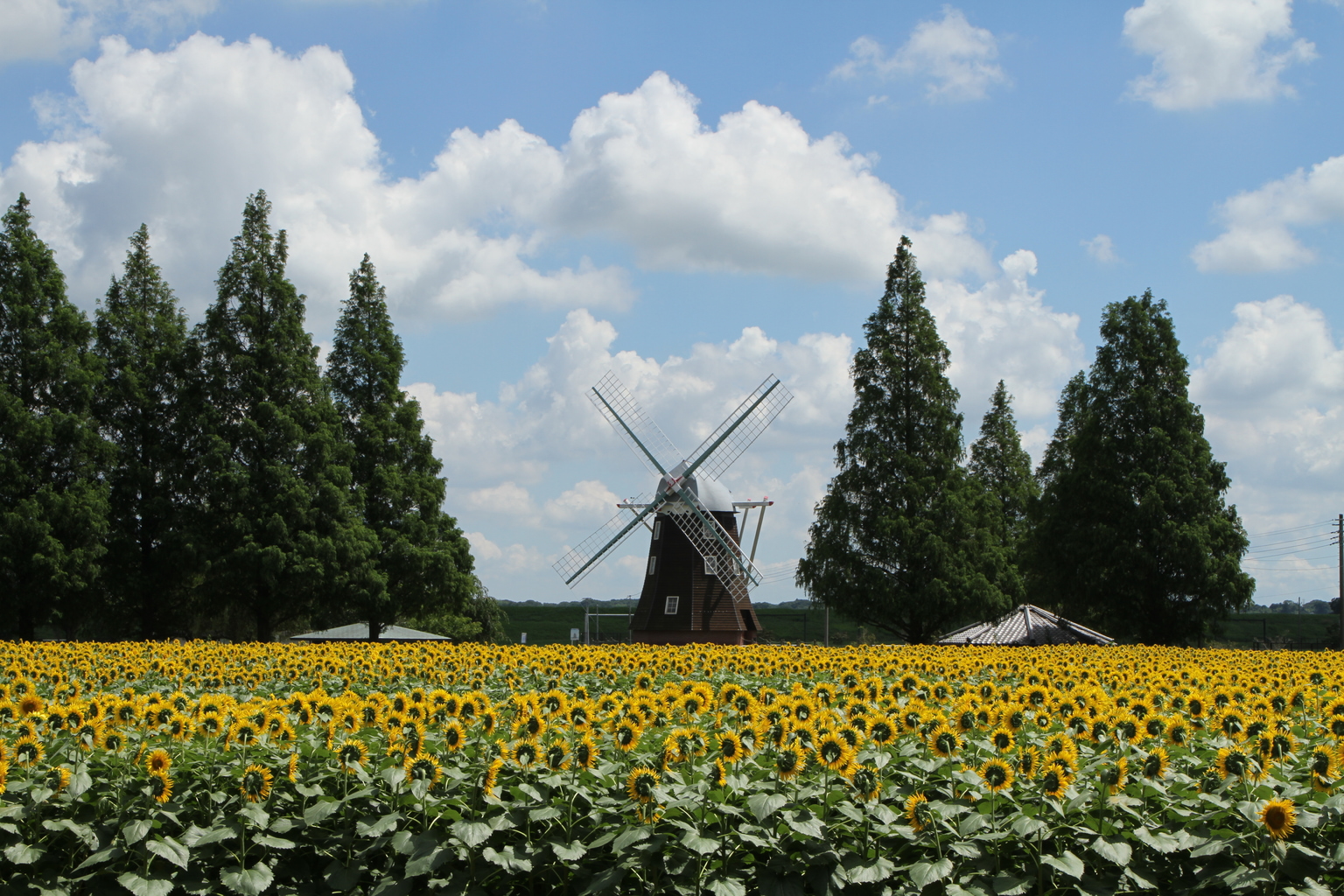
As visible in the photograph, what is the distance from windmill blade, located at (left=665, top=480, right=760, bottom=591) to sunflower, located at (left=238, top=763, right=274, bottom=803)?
26523 mm

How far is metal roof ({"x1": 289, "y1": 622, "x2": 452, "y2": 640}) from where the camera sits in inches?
1316

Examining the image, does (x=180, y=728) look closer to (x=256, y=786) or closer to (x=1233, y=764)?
(x=256, y=786)

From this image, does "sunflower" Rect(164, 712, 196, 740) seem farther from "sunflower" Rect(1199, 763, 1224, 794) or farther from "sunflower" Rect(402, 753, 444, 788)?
"sunflower" Rect(1199, 763, 1224, 794)

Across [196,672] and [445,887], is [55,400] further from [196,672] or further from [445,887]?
[445,887]

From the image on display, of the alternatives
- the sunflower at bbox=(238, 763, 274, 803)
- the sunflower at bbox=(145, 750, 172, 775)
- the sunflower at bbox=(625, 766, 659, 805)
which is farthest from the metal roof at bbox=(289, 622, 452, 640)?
the sunflower at bbox=(625, 766, 659, 805)

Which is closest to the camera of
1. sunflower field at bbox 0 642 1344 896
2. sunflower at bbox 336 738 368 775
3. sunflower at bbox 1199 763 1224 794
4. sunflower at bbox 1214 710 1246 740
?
sunflower field at bbox 0 642 1344 896

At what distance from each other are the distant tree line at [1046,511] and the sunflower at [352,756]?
28730mm

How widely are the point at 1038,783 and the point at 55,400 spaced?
3099 cm

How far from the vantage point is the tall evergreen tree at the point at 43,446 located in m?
28.0

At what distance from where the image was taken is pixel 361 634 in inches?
1372

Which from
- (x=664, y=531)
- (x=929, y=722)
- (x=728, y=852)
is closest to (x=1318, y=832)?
(x=929, y=722)

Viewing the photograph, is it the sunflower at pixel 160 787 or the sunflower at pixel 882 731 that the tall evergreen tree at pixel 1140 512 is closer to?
the sunflower at pixel 882 731

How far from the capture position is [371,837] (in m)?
5.02

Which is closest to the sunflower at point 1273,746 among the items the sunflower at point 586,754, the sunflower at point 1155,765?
the sunflower at point 1155,765
